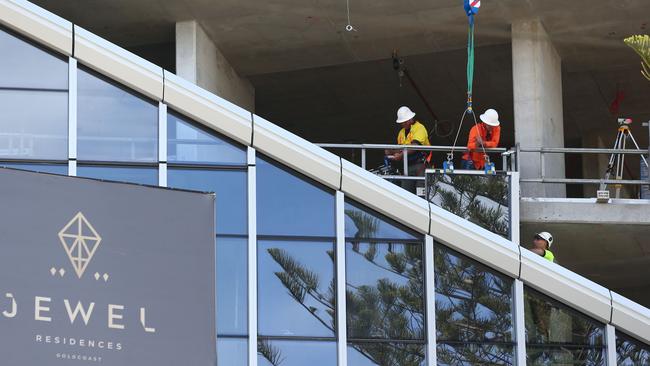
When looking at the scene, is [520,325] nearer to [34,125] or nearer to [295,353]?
[295,353]

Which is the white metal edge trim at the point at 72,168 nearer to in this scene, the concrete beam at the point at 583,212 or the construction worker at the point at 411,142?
the construction worker at the point at 411,142

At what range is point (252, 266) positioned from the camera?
2620 centimetres

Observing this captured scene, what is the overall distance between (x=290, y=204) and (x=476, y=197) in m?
3.96

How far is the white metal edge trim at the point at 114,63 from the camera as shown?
26.6 metres

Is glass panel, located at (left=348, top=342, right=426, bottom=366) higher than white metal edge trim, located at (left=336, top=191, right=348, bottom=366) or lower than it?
lower

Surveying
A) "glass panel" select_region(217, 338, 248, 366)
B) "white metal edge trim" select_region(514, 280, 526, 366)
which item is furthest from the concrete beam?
"glass panel" select_region(217, 338, 248, 366)

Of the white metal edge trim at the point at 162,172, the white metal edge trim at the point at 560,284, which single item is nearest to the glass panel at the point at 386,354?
the white metal edge trim at the point at 560,284

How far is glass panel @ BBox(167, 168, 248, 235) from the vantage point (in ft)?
86.7

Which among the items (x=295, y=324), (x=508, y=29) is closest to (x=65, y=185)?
(x=295, y=324)

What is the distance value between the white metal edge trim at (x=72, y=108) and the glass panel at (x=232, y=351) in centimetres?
362

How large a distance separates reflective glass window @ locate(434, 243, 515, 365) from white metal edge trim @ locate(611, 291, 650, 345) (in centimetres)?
162

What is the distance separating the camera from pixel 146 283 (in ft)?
82.0

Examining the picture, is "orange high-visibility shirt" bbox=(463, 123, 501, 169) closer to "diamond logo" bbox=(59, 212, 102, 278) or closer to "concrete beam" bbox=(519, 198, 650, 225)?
"concrete beam" bbox=(519, 198, 650, 225)

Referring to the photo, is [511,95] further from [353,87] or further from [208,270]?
[208,270]
